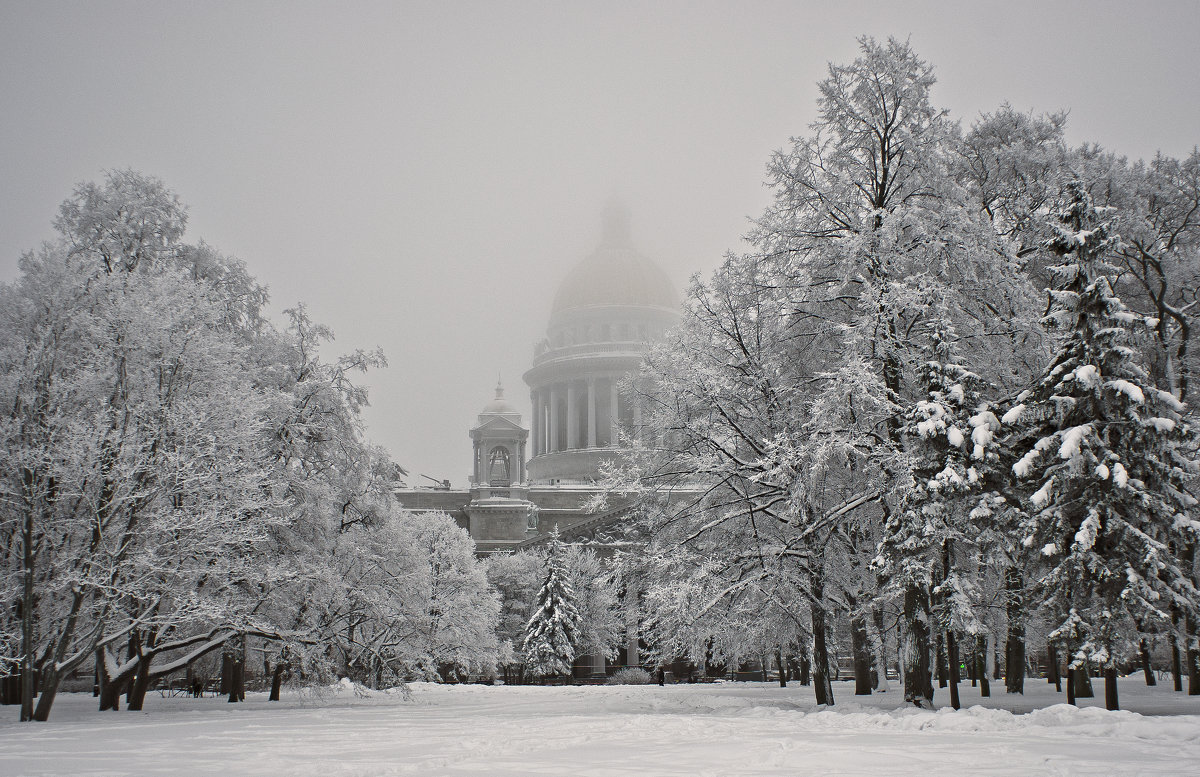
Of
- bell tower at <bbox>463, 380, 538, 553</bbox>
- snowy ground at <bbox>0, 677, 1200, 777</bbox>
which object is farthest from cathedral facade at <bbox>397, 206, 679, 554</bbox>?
snowy ground at <bbox>0, 677, 1200, 777</bbox>

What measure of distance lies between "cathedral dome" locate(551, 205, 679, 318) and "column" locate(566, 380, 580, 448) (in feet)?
36.1

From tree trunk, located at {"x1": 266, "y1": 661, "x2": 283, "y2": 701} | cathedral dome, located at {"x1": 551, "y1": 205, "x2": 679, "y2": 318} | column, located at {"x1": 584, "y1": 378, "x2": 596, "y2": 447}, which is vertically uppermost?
cathedral dome, located at {"x1": 551, "y1": 205, "x2": 679, "y2": 318}

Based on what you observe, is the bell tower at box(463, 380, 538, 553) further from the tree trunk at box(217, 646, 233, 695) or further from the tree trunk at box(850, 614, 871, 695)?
the tree trunk at box(850, 614, 871, 695)

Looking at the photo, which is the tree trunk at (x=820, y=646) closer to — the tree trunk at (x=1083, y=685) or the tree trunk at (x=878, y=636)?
the tree trunk at (x=878, y=636)

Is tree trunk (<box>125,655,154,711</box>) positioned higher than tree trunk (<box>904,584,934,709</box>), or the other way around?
tree trunk (<box>904,584,934,709</box>)

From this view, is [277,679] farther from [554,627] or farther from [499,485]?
[499,485]

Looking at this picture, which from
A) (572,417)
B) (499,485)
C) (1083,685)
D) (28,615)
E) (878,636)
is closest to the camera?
(28,615)

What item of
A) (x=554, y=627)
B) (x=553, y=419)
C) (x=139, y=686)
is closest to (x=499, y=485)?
(x=553, y=419)

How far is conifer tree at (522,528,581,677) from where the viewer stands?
45.6 meters

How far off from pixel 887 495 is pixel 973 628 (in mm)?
2484

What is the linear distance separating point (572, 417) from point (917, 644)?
2918 inches

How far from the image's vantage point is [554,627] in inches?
1826

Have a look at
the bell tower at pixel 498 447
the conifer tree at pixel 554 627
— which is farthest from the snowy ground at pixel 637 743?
the bell tower at pixel 498 447

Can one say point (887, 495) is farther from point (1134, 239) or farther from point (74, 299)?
point (74, 299)
